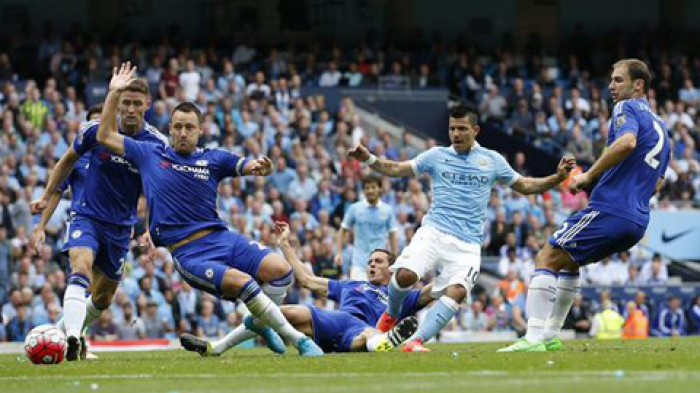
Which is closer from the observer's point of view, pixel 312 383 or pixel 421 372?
pixel 312 383

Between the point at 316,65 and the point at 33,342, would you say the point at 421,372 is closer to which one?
the point at 33,342

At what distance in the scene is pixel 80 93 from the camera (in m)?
35.0

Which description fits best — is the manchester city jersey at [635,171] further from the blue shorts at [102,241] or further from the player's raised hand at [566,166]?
the blue shorts at [102,241]

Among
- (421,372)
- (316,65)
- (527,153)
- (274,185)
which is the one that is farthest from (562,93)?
(421,372)

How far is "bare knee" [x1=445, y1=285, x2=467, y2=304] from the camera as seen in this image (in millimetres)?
16547

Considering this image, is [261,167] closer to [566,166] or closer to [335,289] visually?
[566,166]

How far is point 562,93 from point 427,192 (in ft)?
25.3

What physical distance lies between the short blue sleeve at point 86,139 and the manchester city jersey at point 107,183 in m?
0.01

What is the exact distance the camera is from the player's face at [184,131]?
51.2 ft

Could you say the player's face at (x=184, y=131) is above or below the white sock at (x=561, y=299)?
above

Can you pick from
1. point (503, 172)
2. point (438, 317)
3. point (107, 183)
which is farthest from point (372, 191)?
point (107, 183)

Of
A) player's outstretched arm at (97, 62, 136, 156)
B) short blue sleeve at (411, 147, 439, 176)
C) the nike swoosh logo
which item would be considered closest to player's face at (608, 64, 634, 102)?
short blue sleeve at (411, 147, 439, 176)

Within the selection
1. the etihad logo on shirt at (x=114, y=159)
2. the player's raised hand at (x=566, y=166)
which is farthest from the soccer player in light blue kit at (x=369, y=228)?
the player's raised hand at (x=566, y=166)

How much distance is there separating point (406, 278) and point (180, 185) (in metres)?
2.38
